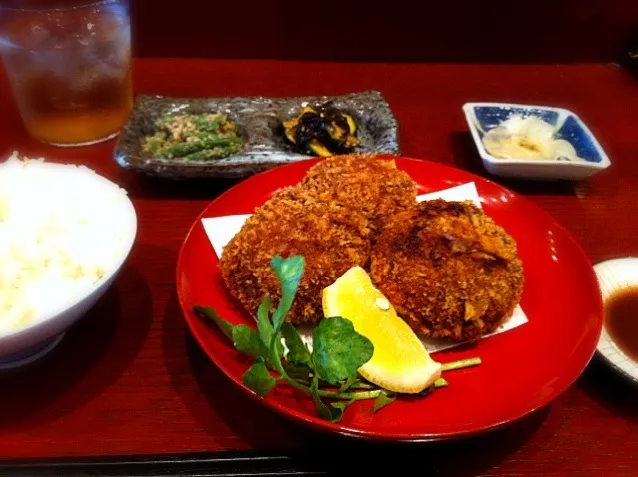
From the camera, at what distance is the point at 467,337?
1458 mm

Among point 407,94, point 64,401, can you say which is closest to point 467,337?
point 64,401

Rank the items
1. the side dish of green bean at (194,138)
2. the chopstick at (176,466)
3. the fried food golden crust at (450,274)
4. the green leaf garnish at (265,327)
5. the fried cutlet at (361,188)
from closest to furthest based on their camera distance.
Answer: the chopstick at (176,466)
the green leaf garnish at (265,327)
the fried food golden crust at (450,274)
the fried cutlet at (361,188)
the side dish of green bean at (194,138)

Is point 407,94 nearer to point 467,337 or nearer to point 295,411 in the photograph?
point 467,337

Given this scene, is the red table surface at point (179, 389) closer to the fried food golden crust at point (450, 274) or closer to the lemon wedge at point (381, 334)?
the lemon wedge at point (381, 334)

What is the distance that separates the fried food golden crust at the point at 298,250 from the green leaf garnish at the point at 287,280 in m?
0.25

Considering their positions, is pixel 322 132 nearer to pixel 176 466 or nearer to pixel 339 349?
pixel 339 349

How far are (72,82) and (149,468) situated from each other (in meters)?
1.57

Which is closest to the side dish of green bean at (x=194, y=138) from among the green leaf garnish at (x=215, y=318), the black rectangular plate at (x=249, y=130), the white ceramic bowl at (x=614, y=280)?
the black rectangular plate at (x=249, y=130)

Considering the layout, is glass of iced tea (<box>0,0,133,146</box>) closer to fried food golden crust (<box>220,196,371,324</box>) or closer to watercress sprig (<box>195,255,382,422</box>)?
fried food golden crust (<box>220,196,371,324</box>)

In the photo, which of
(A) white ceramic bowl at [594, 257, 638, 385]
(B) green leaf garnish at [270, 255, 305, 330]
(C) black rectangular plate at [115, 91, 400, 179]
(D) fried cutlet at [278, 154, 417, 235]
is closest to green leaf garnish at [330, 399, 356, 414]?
(B) green leaf garnish at [270, 255, 305, 330]

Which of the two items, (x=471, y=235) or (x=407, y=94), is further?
(x=407, y=94)

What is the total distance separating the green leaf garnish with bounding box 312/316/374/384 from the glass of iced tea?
1562 millimetres

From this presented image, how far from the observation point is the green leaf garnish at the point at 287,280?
1192 millimetres

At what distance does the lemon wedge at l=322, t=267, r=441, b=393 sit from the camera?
128 centimetres
